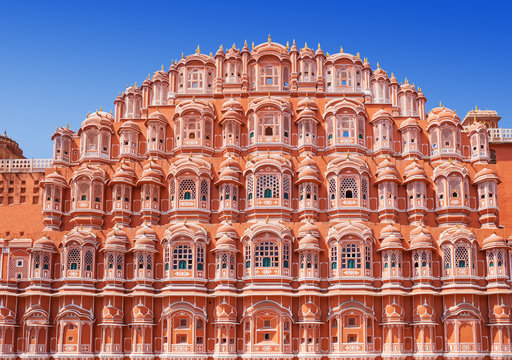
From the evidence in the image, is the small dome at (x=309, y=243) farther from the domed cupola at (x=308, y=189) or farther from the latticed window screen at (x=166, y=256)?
the latticed window screen at (x=166, y=256)

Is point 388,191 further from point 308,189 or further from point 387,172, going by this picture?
point 308,189

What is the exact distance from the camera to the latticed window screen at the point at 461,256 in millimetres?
47219

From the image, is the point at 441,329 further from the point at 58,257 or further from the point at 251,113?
the point at 58,257


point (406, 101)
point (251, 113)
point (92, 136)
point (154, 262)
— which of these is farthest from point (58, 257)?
point (406, 101)

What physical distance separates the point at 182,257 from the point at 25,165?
2312 centimetres

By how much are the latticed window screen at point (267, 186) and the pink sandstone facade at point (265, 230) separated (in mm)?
108

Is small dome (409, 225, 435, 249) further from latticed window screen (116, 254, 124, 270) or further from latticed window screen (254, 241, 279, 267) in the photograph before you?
latticed window screen (116, 254, 124, 270)

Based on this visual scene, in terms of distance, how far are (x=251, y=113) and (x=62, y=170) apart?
52.1ft

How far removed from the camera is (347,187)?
50.8 metres

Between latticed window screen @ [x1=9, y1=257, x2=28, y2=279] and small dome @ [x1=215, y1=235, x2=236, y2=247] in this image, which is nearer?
small dome @ [x1=215, y1=235, x2=236, y2=247]

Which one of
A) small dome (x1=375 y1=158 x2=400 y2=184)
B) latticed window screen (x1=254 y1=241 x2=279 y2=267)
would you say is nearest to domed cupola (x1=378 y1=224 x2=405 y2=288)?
small dome (x1=375 y1=158 x2=400 y2=184)

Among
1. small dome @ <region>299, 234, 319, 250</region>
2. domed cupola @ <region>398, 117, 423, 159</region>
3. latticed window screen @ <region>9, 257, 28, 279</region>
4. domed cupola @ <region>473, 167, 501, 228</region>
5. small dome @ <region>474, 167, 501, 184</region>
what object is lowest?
latticed window screen @ <region>9, 257, 28, 279</region>

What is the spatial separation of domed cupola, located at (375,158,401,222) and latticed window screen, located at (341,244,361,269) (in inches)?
165

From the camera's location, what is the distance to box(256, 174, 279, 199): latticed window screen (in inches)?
1989
